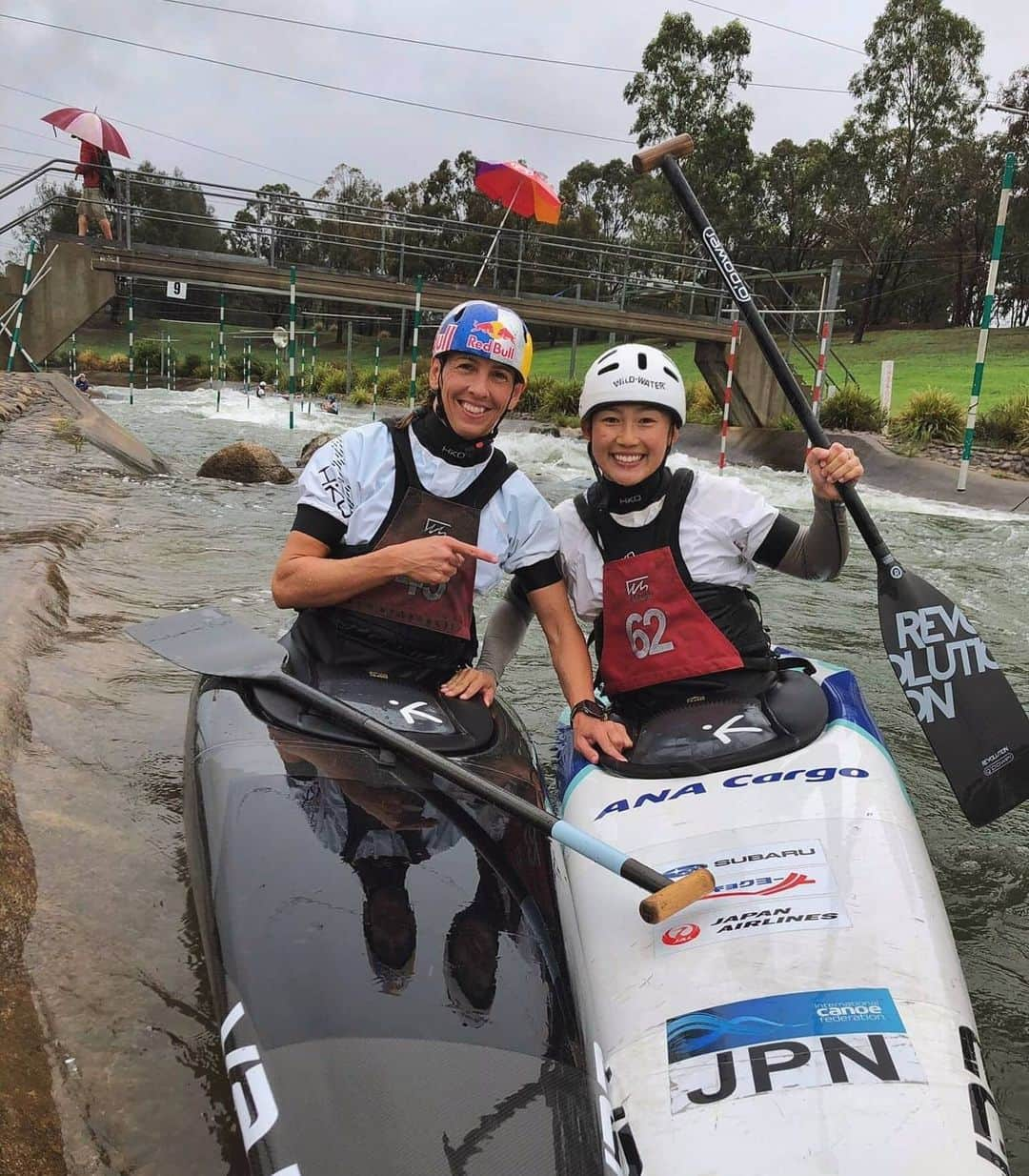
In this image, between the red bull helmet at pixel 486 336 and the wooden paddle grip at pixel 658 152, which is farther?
the wooden paddle grip at pixel 658 152

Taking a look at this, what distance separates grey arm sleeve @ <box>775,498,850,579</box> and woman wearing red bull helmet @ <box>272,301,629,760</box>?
2.20 ft

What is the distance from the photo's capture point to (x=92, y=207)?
14.0 m

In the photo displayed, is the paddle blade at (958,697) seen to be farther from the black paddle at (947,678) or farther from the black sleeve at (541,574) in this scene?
the black sleeve at (541,574)

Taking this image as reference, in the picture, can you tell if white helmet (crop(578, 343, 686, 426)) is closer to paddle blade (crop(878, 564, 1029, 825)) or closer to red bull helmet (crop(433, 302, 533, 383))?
red bull helmet (crop(433, 302, 533, 383))

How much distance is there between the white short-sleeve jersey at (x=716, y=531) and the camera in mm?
2580

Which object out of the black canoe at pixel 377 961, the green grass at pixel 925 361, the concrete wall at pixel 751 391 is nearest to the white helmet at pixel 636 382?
the black canoe at pixel 377 961

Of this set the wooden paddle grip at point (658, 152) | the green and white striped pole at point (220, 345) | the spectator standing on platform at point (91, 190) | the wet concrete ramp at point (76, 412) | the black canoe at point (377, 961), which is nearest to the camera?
Result: the black canoe at point (377, 961)

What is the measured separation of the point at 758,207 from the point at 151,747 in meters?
35.0

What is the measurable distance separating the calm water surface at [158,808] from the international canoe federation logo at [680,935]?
831 millimetres

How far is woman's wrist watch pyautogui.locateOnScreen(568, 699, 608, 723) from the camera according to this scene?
2520 millimetres

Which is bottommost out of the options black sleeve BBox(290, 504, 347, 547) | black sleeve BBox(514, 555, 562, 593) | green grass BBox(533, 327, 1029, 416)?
black sleeve BBox(514, 555, 562, 593)

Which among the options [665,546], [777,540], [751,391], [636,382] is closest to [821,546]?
[777,540]

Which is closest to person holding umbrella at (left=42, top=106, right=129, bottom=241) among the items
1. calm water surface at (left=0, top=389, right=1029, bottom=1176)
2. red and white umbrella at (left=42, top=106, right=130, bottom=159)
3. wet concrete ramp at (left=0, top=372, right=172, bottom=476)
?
red and white umbrella at (left=42, top=106, right=130, bottom=159)

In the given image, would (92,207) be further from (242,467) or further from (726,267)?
(726,267)
